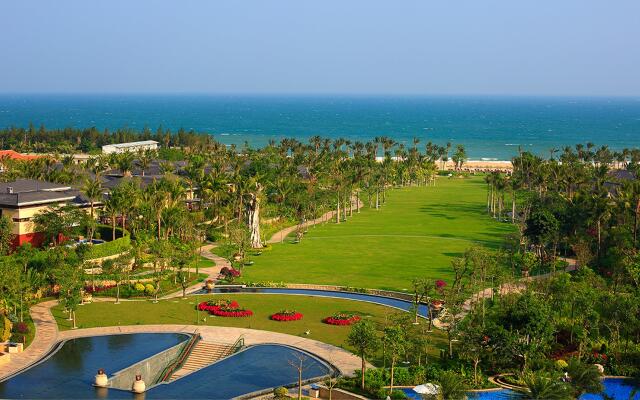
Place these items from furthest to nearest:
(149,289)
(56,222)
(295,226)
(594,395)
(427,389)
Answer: (295,226) → (56,222) → (149,289) → (594,395) → (427,389)

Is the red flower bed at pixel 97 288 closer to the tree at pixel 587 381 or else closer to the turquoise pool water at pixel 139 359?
the turquoise pool water at pixel 139 359

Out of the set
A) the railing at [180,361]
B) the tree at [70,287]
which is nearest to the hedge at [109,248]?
the tree at [70,287]

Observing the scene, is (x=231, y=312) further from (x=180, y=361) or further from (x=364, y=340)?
(x=364, y=340)

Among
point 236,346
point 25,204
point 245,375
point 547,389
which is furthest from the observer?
point 25,204

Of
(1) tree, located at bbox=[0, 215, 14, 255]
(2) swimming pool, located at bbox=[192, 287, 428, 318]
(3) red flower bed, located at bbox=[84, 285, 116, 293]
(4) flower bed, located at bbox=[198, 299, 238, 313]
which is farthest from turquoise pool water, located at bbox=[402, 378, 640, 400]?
(1) tree, located at bbox=[0, 215, 14, 255]

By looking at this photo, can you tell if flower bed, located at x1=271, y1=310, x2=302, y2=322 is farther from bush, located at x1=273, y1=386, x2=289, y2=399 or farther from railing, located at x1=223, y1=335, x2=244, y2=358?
bush, located at x1=273, y1=386, x2=289, y2=399

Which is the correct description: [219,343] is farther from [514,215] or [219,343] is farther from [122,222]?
[514,215]

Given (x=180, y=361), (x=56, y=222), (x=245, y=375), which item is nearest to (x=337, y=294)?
(x=180, y=361)
